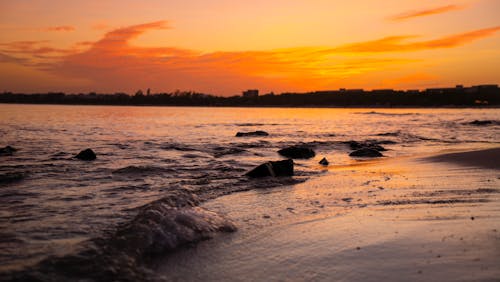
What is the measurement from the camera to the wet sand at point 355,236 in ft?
12.2

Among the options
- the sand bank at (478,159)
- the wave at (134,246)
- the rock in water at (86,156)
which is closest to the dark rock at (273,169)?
the wave at (134,246)

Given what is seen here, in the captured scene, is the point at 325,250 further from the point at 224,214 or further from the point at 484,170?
the point at 484,170

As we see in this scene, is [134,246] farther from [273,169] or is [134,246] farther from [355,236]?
[273,169]

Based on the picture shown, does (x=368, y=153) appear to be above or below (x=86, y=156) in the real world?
below

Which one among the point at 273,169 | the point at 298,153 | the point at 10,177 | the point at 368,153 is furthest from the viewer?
the point at 368,153

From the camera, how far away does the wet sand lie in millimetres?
3725

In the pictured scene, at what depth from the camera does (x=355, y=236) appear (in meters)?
4.86

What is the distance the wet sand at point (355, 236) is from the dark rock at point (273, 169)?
5.30 feet

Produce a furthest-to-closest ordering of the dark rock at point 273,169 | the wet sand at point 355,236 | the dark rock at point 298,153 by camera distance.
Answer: the dark rock at point 298,153 → the dark rock at point 273,169 → the wet sand at point 355,236

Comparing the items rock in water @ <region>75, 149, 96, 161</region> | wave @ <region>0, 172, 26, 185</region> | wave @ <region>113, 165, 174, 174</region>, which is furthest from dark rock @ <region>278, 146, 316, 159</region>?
wave @ <region>0, 172, 26, 185</region>

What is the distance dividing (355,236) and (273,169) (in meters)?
5.78

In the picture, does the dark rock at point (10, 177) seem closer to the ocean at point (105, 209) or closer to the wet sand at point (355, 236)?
the ocean at point (105, 209)

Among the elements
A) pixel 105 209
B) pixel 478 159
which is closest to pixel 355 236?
pixel 105 209

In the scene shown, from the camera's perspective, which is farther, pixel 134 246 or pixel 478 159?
pixel 478 159
